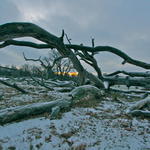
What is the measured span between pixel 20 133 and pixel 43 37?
7.55ft

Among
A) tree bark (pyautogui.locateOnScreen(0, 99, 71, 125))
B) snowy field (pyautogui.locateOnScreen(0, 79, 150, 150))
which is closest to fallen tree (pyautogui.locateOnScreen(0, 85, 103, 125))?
tree bark (pyautogui.locateOnScreen(0, 99, 71, 125))

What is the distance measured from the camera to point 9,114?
14.3 feet

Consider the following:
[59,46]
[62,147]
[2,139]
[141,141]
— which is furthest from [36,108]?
[141,141]

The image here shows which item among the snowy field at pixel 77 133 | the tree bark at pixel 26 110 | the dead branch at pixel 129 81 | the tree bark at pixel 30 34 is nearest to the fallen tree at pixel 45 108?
the tree bark at pixel 26 110

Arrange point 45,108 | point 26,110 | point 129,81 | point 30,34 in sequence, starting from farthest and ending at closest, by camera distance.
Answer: point 129,81 < point 45,108 < point 26,110 < point 30,34

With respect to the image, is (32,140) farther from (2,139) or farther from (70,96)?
(70,96)

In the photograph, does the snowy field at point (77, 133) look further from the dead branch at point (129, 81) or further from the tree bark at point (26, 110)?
the dead branch at point (129, 81)

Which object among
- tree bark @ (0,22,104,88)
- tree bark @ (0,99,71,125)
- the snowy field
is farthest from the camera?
tree bark @ (0,99,71,125)

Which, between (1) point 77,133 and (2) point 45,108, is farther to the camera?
(2) point 45,108

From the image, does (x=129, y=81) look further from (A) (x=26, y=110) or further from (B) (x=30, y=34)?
(B) (x=30, y=34)

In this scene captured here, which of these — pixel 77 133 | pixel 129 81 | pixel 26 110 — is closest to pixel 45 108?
pixel 26 110

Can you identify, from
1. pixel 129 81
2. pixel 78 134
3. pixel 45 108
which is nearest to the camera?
pixel 78 134

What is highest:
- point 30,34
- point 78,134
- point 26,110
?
point 30,34

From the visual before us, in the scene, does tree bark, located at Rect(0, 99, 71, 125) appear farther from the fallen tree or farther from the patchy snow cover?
the patchy snow cover
